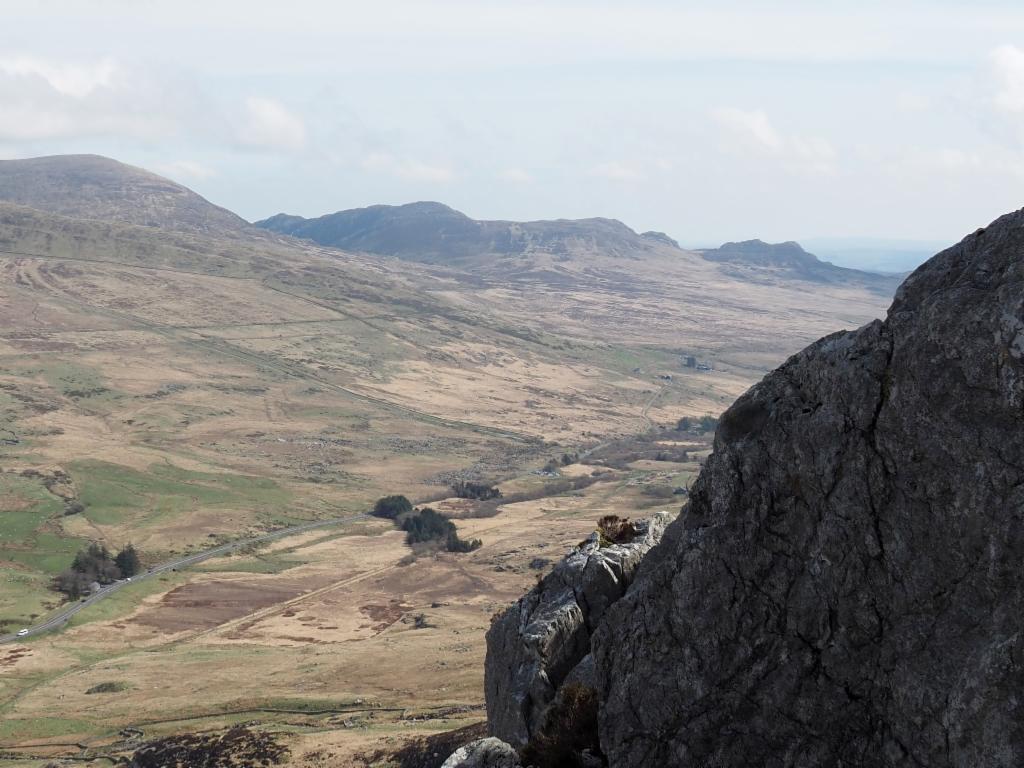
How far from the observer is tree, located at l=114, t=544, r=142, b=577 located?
475ft

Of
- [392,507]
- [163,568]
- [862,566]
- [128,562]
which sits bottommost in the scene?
[163,568]

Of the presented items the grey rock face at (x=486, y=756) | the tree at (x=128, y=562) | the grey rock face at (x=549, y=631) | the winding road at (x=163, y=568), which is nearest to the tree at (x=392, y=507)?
the winding road at (x=163, y=568)

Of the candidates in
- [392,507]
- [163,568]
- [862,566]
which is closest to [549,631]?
[862,566]

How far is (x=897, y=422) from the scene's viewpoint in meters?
18.7

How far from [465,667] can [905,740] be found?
66455 millimetres

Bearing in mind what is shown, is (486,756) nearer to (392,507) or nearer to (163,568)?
(163,568)

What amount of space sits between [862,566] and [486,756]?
439 inches

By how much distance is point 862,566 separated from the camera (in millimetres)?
18812

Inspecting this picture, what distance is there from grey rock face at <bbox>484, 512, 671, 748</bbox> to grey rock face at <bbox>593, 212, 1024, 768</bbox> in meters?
6.69

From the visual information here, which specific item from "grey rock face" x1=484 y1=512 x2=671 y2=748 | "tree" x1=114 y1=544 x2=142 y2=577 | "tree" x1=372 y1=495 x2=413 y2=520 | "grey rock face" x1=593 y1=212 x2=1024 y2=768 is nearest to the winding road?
"tree" x1=114 y1=544 x2=142 y2=577

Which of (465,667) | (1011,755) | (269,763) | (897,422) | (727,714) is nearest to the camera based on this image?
(1011,755)

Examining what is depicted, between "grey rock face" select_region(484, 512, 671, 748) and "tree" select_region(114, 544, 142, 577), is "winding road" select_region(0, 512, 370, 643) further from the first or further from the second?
"grey rock face" select_region(484, 512, 671, 748)

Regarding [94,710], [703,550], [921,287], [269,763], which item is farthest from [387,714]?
[921,287]

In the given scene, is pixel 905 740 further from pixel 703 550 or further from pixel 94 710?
pixel 94 710
